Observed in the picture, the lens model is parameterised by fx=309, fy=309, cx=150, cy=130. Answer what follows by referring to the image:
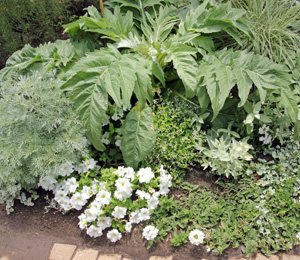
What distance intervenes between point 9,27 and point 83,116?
1.90 metres

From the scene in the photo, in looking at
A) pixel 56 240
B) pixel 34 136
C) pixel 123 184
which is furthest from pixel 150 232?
pixel 34 136

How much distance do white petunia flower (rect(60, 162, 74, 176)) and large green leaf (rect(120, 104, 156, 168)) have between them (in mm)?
470

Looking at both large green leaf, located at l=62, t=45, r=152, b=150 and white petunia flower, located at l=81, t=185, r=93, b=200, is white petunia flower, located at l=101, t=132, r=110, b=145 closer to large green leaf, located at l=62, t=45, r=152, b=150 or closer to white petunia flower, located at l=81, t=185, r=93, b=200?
large green leaf, located at l=62, t=45, r=152, b=150

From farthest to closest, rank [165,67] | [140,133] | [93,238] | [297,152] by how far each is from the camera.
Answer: [165,67]
[297,152]
[140,133]
[93,238]

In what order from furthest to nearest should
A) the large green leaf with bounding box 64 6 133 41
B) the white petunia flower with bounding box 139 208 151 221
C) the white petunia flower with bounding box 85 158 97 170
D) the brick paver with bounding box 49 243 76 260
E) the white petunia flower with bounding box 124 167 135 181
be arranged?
1. the large green leaf with bounding box 64 6 133 41
2. the white petunia flower with bounding box 85 158 97 170
3. the white petunia flower with bounding box 124 167 135 181
4. the white petunia flower with bounding box 139 208 151 221
5. the brick paver with bounding box 49 243 76 260

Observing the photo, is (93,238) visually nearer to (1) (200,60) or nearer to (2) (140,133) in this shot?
(2) (140,133)

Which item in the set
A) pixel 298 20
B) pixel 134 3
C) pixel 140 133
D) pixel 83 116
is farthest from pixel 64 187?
pixel 298 20

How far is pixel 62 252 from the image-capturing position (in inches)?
94.4

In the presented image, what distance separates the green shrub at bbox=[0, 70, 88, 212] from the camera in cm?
250

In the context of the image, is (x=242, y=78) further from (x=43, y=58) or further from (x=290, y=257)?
(x=43, y=58)

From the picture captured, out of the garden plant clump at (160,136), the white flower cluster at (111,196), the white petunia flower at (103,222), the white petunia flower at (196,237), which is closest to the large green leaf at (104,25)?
the garden plant clump at (160,136)

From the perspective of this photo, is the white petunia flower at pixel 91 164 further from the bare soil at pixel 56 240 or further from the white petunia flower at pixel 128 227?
the white petunia flower at pixel 128 227

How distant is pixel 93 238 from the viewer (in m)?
2.50

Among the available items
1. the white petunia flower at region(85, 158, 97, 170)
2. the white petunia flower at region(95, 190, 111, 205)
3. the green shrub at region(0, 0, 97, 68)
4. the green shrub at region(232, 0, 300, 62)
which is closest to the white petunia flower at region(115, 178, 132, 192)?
the white petunia flower at region(95, 190, 111, 205)
